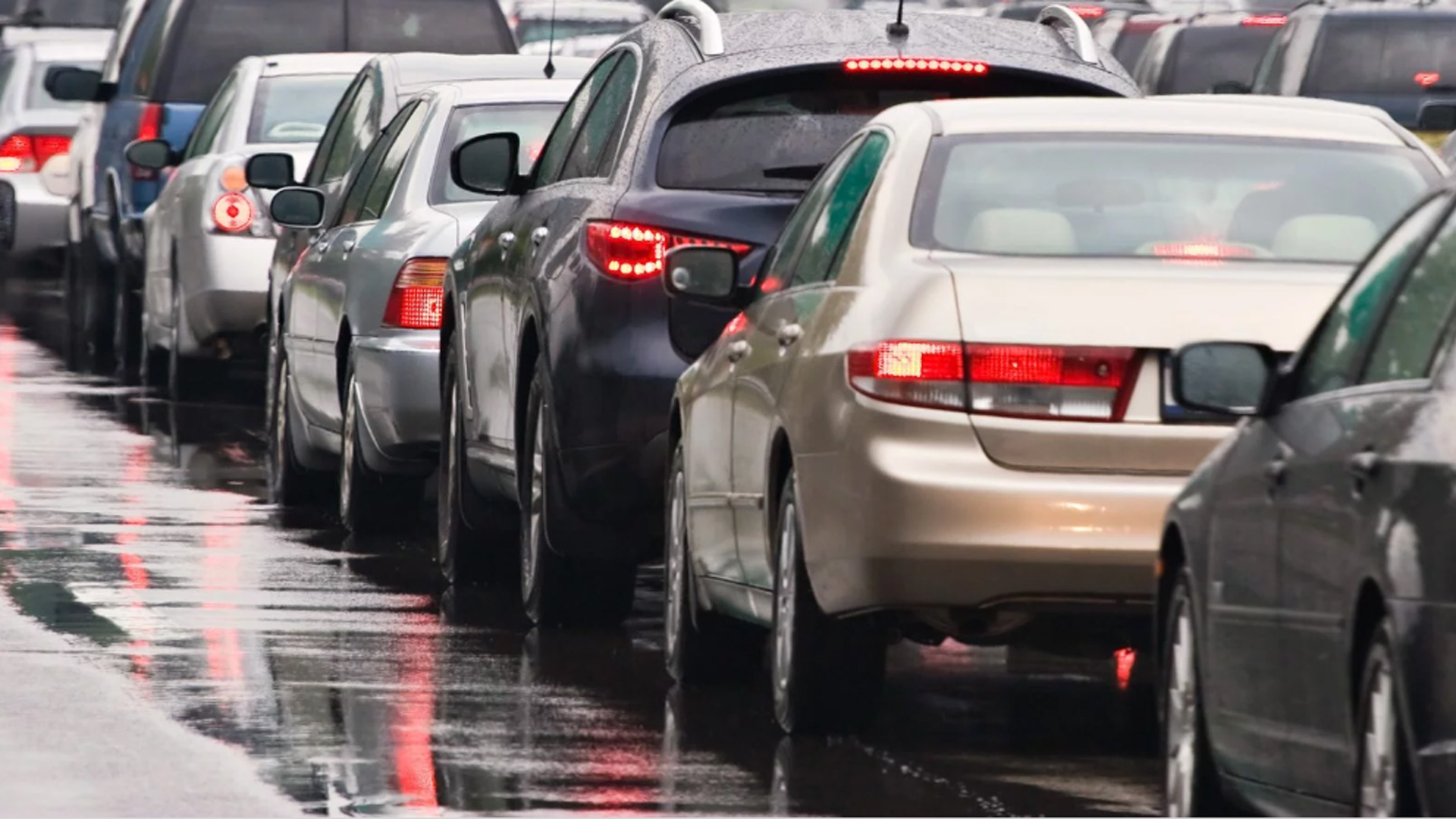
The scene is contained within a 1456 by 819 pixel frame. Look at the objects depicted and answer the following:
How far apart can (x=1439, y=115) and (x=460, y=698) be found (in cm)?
1022

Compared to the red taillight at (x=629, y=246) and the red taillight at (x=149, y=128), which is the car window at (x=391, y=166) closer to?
the red taillight at (x=629, y=246)

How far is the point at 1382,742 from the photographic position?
6.25 metres

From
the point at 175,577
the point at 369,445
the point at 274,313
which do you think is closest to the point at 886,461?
the point at 175,577

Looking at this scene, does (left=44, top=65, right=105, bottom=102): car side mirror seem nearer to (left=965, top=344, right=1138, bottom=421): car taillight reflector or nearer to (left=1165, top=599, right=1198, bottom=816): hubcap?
(left=965, top=344, right=1138, bottom=421): car taillight reflector

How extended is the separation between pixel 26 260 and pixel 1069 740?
27.4 m

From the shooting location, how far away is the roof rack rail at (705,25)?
37.1 feet

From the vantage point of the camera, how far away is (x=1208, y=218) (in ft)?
30.5

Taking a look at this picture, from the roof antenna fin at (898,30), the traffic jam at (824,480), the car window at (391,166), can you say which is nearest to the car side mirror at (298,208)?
the traffic jam at (824,480)

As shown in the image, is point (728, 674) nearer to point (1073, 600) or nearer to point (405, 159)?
point (1073, 600)

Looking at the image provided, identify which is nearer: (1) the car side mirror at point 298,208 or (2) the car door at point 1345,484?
(2) the car door at point 1345,484

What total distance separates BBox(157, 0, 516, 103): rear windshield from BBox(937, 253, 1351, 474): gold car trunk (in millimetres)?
15234

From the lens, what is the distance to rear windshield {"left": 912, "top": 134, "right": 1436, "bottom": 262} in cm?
912

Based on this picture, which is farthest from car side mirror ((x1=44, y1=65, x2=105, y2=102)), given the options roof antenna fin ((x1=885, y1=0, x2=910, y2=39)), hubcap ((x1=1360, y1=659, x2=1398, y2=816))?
hubcap ((x1=1360, y1=659, x2=1398, y2=816))

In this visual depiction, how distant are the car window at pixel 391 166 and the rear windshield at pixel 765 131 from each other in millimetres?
3448
